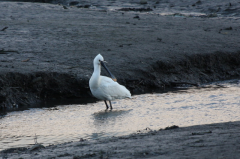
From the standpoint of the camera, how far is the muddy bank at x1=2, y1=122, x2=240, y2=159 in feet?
13.1

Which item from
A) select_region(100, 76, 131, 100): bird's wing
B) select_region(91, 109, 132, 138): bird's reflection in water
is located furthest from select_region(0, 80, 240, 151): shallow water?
select_region(100, 76, 131, 100): bird's wing

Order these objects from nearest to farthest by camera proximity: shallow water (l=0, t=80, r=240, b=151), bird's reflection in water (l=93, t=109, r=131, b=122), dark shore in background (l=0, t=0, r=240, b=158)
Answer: dark shore in background (l=0, t=0, r=240, b=158) → shallow water (l=0, t=80, r=240, b=151) → bird's reflection in water (l=93, t=109, r=131, b=122)

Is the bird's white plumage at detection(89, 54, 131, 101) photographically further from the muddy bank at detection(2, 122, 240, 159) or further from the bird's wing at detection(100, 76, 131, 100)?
the muddy bank at detection(2, 122, 240, 159)

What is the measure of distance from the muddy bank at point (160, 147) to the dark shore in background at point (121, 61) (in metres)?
0.01

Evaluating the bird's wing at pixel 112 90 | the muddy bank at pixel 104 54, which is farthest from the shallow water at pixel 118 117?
the muddy bank at pixel 104 54

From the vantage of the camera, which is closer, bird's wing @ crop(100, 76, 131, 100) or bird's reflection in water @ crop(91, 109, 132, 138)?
bird's reflection in water @ crop(91, 109, 132, 138)

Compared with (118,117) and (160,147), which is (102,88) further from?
(160,147)

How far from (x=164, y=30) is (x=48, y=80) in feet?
21.8

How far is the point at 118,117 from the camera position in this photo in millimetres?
7230

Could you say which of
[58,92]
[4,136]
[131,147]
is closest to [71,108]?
[58,92]

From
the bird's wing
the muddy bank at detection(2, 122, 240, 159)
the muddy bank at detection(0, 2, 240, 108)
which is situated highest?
the muddy bank at detection(0, 2, 240, 108)

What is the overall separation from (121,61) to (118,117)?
3.31m

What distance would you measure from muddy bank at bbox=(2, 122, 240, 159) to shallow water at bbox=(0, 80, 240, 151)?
87 cm

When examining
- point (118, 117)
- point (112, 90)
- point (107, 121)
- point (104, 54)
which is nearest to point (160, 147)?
point (107, 121)
